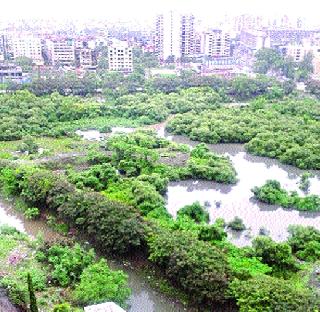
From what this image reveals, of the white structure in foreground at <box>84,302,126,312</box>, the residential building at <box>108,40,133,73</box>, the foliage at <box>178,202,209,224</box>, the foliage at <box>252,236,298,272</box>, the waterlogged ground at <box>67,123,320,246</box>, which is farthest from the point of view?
the residential building at <box>108,40,133,73</box>

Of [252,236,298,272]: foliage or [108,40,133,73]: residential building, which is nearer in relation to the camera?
[252,236,298,272]: foliage

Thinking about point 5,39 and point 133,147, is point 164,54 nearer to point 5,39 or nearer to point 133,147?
point 5,39

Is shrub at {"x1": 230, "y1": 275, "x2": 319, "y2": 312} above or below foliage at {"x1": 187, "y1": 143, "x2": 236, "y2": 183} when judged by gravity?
above

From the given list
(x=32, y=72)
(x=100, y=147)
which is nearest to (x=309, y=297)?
(x=100, y=147)

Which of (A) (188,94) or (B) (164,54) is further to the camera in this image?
(B) (164,54)

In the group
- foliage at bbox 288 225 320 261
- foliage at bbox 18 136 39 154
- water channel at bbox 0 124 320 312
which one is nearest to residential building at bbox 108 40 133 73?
foliage at bbox 18 136 39 154

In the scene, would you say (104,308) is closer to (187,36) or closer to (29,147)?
(29,147)

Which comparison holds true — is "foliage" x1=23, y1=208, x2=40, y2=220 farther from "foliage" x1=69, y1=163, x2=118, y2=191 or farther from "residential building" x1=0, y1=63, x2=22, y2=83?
"residential building" x1=0, y1=63, x2=22, y2=83

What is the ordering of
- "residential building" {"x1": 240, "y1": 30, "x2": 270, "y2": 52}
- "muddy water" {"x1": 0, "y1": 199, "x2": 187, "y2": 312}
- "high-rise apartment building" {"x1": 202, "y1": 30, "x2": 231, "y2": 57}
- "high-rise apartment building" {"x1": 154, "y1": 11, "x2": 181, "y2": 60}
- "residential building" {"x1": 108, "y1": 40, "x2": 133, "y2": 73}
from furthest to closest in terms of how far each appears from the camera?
"residential building" {"x1": 240, "y1": 30, "x2": 270, "y2": 52}, "high-rise apartment building" {"x1": 154, "y1": 11, "x2": 181, "y2": 60}, "high-rise apartment building" {"x1": 202, "y1": 30, "x2": 231, "y2": 57}, "residential building" {"x1": 108, "y1": 40, "x2": 133, "y2": 73}, "muddy water" {"x1": 0, "y1": 199, "x2": 187, "y2": 312}
